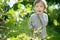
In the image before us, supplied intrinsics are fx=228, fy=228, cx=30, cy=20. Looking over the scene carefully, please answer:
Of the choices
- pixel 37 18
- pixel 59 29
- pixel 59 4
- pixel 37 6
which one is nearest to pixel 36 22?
pixel 37 18

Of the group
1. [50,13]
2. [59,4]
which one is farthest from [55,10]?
[59,4]

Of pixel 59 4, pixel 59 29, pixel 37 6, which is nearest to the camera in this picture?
pixel 37 6

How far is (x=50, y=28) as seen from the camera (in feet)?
22.7

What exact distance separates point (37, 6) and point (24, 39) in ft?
7.86

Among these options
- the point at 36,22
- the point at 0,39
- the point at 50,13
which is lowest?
the point at 50,13

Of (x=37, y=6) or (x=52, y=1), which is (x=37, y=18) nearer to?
(x=37, y=6)

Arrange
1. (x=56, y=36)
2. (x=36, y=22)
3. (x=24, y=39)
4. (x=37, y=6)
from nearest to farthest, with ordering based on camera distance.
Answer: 1. (x=24, y=39)
2. (x=37, y=6)
3. (x=36, y=22)
4. (x=56, y=36)

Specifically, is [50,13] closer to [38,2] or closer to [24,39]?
[38,2]

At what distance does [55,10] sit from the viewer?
23.5ft

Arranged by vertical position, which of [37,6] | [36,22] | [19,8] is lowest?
[36,22]

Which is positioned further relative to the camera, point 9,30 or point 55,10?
point 55,10

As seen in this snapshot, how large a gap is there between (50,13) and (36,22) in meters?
3.05

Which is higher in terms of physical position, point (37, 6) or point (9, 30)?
point (9, 30)

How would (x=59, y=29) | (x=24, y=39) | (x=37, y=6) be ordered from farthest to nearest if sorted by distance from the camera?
(x=59, y=29)
(x=37, y=6)
(x=24, y=39)
